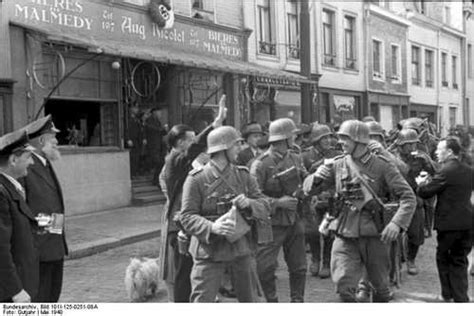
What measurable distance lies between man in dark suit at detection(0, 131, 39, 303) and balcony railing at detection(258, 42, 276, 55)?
3.85 m

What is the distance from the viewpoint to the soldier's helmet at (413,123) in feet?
18.5

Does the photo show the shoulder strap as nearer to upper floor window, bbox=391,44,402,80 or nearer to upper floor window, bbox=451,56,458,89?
upper floor window, bbox=451,56,458,89

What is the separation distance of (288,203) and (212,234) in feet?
3.24

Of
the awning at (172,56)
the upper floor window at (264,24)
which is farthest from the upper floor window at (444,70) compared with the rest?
the upper floor window at (264,24)

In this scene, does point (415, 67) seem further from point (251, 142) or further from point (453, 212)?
point (453, 212)

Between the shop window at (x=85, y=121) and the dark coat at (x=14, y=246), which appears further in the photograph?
the shop window at (x=85, y=121)

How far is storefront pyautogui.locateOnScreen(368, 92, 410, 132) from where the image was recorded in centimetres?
601

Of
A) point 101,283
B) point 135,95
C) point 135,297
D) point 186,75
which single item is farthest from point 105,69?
Result: point 135,297

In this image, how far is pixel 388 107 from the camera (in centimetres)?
669

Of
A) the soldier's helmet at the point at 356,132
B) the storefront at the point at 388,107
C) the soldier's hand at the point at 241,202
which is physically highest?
the storefront at the point at 388,107

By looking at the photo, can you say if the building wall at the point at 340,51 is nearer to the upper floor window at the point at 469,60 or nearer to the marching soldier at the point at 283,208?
the upper floor window at the point at 469,60

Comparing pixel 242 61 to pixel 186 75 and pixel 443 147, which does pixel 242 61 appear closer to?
pixel 186 75

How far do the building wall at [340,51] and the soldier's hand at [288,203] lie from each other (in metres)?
2.77

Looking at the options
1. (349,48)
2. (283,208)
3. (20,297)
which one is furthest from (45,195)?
(349,48)
